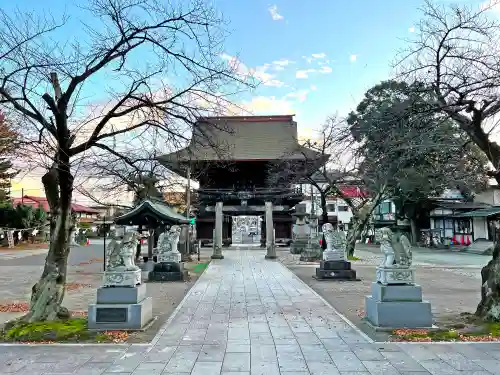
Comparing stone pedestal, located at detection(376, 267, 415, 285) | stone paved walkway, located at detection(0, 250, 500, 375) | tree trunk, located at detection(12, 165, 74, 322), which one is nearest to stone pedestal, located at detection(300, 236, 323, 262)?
stone paved walkway, located at detection(0, 250, 500, 375)

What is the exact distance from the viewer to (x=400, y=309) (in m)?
7.52

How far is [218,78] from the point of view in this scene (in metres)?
7.34

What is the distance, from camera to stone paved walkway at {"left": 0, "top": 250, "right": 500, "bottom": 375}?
5457mm

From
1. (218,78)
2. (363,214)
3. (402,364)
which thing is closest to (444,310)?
(402,364)

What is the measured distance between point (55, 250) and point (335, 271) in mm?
10493

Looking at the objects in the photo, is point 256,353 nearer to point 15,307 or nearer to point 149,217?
point 15,307

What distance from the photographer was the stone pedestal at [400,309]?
7.46 m

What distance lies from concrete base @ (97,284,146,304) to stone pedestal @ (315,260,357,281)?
30.9 ft

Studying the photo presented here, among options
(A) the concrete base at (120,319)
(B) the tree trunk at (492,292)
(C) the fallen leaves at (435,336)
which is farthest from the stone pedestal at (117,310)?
(B) the tree trunk at (492,292)

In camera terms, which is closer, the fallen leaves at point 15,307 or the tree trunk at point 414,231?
the fallen leaves at point 15,307

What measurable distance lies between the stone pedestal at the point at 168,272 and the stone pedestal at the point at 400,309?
9.46 meters

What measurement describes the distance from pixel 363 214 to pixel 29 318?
18.6 metres

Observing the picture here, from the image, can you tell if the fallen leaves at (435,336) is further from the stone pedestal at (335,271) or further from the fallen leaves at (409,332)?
the stone pedestal at (335,271)

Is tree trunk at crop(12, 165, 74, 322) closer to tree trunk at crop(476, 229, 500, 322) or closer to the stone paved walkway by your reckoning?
the stone paved walkway
